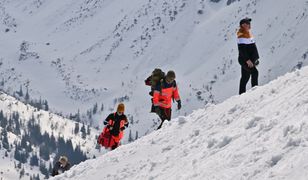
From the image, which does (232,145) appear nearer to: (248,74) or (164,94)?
(248,74)

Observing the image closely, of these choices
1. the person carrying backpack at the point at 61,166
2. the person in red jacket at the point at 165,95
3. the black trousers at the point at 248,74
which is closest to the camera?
the black trousers at the point at 248,74

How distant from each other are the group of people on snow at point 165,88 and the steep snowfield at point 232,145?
202 centimetres

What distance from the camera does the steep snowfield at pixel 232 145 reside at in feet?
29.2

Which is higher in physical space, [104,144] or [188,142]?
[188,142]

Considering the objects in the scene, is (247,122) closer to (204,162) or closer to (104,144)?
(204,162)

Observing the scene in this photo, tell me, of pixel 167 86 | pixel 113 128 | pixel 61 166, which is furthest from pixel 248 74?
pixel 61 166

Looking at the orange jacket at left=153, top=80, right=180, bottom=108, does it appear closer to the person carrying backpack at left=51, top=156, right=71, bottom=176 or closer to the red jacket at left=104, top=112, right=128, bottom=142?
→ the red jacket at left=104, top=112, right=128, bottom=142

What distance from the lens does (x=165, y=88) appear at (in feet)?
60.4

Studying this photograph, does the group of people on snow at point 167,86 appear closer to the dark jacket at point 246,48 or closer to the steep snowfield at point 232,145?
the dark jacket at point 246,48

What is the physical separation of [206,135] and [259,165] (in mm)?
3509

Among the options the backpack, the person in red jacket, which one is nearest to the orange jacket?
the person in red jacket

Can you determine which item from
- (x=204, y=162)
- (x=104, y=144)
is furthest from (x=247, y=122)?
(x=104, y=144)

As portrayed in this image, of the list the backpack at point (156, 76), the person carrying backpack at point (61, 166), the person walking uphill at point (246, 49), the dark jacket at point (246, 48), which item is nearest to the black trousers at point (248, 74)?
the person walking uphill at point (246, 49)

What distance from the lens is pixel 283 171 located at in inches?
325
